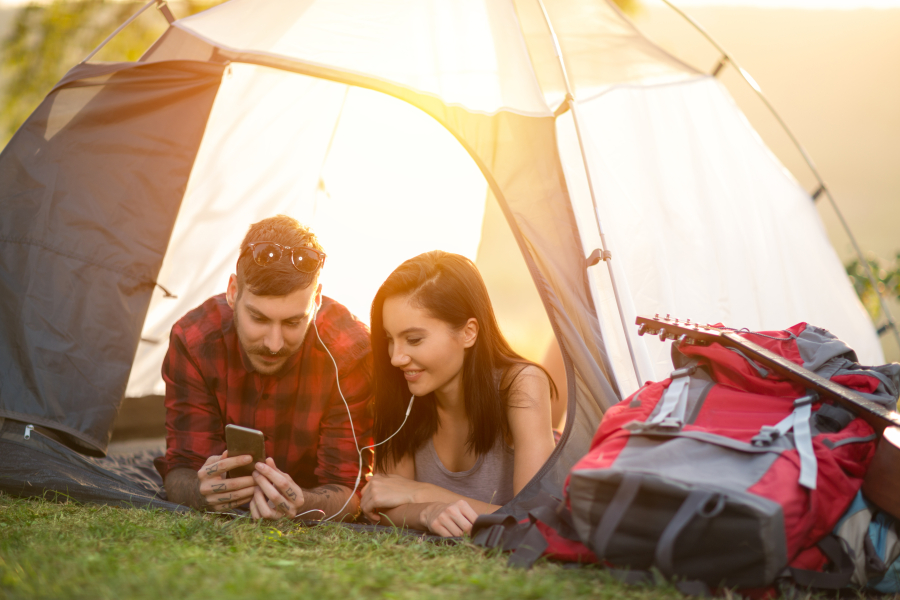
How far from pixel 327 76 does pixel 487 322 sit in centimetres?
102

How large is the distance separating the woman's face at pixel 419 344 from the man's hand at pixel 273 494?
1.54ft

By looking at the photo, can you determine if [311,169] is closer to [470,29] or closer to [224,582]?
[470,29]

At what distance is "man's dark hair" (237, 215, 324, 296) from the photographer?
6.61 ft

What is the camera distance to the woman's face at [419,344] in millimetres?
2119

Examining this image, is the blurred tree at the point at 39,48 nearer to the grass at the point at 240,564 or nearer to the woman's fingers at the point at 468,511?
the grass at the point at 240,564

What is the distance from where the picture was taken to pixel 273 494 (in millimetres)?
1903

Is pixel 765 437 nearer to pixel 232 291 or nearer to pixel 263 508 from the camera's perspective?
pixel 263 508

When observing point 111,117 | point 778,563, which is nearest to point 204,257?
point 111,117

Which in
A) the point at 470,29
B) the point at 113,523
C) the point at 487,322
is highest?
the point at 470,29

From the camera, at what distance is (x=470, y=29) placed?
244 centimetres

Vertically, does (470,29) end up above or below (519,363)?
above

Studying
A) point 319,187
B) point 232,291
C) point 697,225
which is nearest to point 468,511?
point 232,291

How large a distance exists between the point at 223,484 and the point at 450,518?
0.66 m

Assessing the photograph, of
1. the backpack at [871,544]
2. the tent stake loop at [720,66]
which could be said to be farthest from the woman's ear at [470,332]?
the tent stake loop at [720,66]
